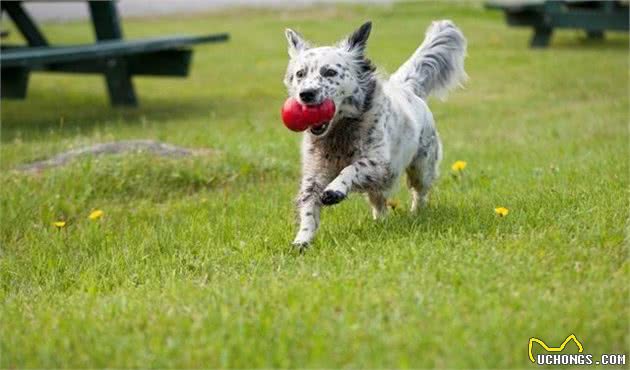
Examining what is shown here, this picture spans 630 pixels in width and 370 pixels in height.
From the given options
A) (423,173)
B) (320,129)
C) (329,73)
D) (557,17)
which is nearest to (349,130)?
(320,129)

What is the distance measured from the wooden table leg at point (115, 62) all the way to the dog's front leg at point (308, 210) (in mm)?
8145

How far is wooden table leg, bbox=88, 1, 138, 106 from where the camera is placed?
43.6ft

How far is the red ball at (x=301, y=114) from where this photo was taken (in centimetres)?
517

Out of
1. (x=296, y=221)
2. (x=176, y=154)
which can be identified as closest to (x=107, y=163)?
(x=176, y=154)

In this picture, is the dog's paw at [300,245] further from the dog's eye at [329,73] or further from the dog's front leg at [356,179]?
the dog's eye at [329,73]

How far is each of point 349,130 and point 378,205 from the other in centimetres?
58

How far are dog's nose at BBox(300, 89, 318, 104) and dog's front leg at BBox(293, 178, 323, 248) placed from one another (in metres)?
0.57

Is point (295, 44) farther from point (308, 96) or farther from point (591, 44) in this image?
point (591, 44)

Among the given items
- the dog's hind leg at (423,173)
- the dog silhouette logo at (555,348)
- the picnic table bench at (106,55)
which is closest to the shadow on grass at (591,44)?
the picnic table bench at (106,55)

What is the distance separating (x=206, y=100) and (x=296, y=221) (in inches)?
345

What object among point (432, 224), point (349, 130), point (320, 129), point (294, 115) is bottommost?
point (432, 224)

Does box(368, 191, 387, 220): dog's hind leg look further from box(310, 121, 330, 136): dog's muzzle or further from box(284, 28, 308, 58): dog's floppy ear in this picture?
box(284, 28, 308, 58): dog's floppy ear

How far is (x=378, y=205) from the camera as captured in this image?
5914mm

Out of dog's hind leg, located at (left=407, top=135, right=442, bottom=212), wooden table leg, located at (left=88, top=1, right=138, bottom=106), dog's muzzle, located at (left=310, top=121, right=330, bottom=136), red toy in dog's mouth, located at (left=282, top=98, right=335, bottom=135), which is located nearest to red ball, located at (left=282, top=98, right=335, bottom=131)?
red toy in dog's mouth, located at (left=282, top=98, right=335, bottom=135)
